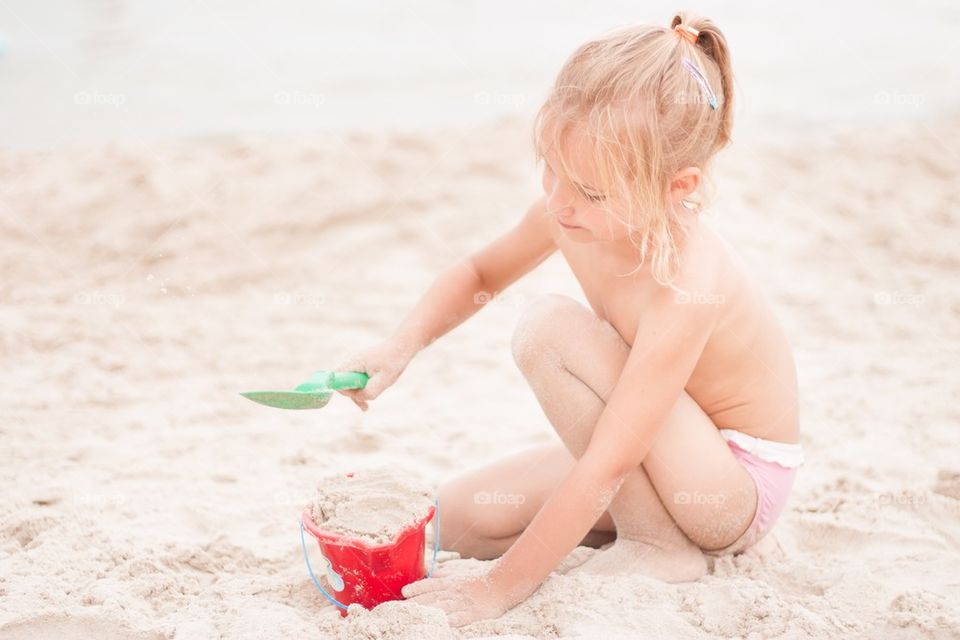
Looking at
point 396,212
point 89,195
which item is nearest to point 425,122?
point 396,212

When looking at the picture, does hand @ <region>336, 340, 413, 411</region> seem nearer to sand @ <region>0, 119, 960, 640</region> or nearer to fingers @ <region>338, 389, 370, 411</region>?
fingers @ <region>338, 389, 370, 411</region>

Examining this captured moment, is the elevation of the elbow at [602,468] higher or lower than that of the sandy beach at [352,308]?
higher

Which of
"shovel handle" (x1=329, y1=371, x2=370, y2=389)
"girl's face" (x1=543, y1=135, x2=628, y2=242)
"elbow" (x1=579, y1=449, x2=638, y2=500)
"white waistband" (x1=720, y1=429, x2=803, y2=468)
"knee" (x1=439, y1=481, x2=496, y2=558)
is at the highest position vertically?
"girl's face" (x1=543, y1=135, x2=628, y2=242)

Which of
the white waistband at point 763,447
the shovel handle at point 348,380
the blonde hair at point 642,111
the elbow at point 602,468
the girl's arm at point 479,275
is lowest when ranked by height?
the white waistband at point 763,447

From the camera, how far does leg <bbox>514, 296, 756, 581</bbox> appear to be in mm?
1869

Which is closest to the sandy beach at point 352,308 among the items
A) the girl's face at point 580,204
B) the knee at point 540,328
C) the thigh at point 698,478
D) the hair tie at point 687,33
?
the thigh at point 698,478

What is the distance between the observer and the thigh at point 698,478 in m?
1.86

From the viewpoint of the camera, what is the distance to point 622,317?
1918 millimetres

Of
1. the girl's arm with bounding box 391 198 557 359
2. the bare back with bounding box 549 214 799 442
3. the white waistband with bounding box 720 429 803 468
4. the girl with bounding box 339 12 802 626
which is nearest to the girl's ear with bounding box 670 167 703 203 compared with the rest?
the girl with bounding box 339 12 802 626

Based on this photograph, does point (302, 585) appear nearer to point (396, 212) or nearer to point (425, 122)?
point (396, 212)

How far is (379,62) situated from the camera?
587cm

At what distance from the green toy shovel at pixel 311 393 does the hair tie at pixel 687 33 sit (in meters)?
0.89

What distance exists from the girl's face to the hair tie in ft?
0.92

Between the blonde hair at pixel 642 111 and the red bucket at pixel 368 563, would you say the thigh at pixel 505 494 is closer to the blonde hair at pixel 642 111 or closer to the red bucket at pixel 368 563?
the red bucket at pixel 368 563
